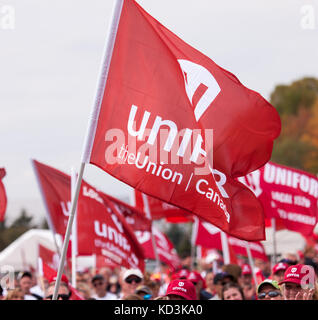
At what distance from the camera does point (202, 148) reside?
6633mm

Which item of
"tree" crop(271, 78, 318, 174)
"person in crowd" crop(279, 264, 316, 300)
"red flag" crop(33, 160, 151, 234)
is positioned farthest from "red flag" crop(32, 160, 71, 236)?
"tree" crop(271, 78, 318, 174)

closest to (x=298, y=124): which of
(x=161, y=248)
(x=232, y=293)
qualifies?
(x=161, y=248)

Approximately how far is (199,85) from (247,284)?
5685 mm

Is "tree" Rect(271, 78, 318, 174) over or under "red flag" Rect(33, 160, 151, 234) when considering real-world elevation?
over

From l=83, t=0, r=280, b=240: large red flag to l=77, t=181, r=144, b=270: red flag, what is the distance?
5035 millimetres

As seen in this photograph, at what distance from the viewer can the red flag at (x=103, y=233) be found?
11.8 metres

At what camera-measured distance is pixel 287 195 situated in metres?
13.1

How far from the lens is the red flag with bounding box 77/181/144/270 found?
11789 mm

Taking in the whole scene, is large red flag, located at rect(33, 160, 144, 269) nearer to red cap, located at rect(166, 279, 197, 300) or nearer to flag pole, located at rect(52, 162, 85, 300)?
red cap, located at rect(166, 279, 197, 300)

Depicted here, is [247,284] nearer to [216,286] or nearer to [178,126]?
[216,286]

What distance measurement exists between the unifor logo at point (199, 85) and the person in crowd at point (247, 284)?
4.02 metres
